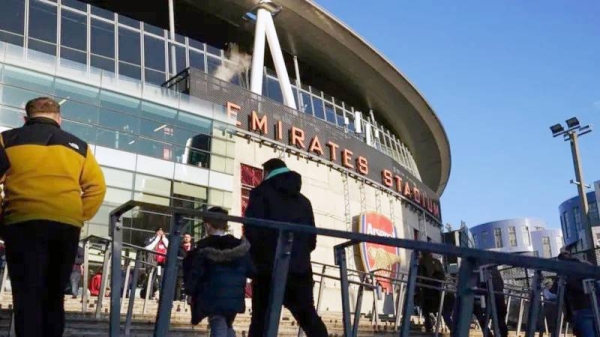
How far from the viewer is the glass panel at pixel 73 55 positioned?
925 inches

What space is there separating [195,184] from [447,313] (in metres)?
12.0

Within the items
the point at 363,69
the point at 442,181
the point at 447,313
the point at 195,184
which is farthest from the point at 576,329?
the point at 442,181

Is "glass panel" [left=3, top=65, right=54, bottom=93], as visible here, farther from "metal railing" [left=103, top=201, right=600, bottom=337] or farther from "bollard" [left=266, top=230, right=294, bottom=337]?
"bollard" [left=266, top=230, right=294, bottom=337]

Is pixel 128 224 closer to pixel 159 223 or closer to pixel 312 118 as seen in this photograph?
pixel 159 223

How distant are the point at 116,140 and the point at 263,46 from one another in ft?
35.2

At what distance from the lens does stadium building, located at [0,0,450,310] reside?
63.2 ft

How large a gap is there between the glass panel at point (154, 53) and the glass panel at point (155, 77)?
24 cm

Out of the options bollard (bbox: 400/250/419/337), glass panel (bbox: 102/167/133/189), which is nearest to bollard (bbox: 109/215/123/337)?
bollard (bbox: 400/250/419/337)

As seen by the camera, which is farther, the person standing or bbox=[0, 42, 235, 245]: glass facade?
bbox=[0, 42, 235, 245]: glass facade

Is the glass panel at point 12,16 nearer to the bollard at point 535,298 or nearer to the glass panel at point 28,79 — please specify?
the glass panel at point 28,79

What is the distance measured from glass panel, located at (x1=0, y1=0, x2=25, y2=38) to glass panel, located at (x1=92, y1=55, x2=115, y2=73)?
2.67 meters

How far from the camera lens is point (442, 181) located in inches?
2078

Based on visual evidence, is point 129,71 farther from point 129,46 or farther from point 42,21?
point 42,21

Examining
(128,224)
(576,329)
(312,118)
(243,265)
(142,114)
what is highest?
(312,118)
